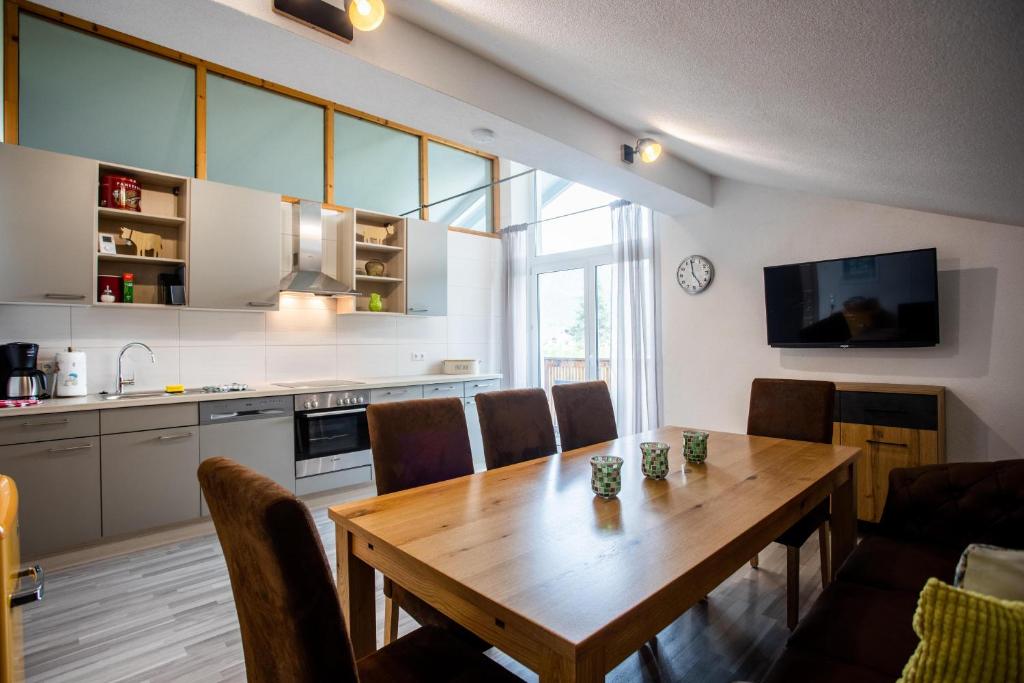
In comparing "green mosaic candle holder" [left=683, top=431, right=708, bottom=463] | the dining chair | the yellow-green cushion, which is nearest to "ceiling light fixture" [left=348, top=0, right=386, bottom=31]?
the dining chair

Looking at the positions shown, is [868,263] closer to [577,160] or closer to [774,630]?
[577,160]

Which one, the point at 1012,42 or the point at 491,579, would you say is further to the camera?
the point at 491,579

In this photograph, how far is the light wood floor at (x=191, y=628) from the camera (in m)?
1.89

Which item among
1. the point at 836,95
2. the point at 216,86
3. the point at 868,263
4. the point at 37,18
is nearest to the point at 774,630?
the point at 836,95

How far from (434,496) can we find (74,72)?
4051mm

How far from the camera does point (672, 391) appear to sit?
14.5 ft

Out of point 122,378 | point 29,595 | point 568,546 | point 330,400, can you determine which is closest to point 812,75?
point 568,546

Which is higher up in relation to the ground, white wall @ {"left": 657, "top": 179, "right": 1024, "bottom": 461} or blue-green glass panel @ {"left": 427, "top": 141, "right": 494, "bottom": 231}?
blue-green glass panel @ {"left": 427, "top": 141, "right": 494, "bottom": 231}

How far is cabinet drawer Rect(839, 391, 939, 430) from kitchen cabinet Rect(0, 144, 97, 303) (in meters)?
4.79

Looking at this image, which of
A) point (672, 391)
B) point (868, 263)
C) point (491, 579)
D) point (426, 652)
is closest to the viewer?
point (491, 579)

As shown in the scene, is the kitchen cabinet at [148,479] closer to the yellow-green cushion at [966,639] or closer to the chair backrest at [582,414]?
the chair backrest at [582,414]

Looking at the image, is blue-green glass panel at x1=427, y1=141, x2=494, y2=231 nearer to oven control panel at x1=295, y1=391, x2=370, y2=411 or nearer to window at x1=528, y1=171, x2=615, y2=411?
window at x1=528, y1=171, x2=615, y2=411

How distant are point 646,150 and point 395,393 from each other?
2696 mm

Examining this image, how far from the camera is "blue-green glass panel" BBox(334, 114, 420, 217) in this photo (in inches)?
188
